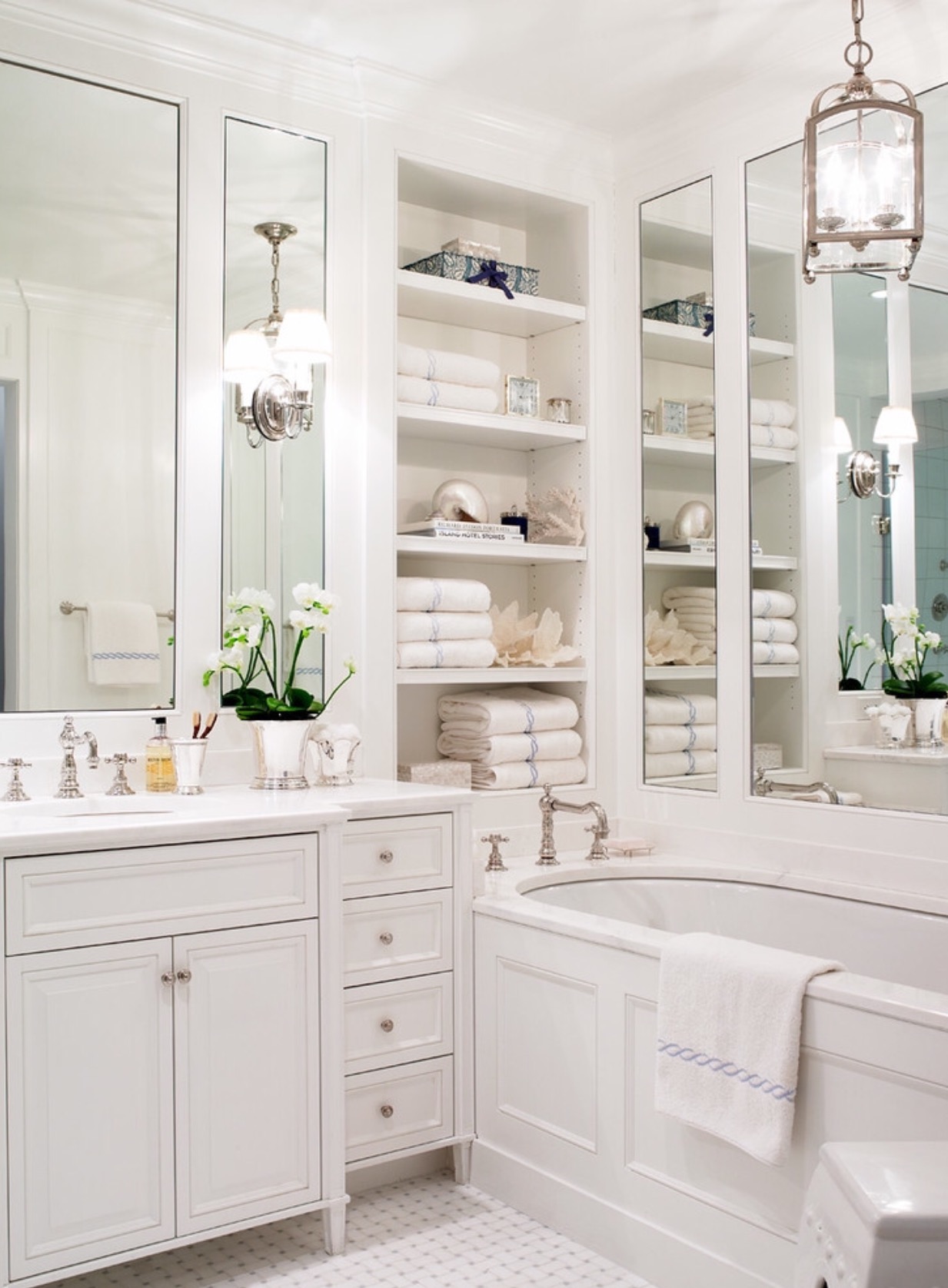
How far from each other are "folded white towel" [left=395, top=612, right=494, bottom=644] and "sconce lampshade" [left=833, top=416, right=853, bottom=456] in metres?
1.01

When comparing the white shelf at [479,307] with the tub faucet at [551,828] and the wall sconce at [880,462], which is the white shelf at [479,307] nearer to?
the wall sconce at [880,462]

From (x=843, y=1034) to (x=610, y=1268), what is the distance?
2.58 ft

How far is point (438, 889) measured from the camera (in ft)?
9.18

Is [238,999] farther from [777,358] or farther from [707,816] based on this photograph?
[777,358]

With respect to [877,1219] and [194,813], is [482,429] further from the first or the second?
[877,1219]

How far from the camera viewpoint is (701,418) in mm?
3381

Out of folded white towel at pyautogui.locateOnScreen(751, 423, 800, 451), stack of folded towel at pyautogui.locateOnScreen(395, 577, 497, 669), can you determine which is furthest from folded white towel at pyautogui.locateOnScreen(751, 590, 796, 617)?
stack of folded towel at pyautogui.locateOnScreen(395, 577, 497, 669)

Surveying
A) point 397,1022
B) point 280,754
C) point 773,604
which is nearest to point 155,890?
point 280,754

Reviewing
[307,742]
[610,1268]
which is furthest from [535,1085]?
[307,742]

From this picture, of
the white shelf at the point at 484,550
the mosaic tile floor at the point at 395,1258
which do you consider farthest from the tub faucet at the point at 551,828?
the mosaic tile floor at the point at 395,1258

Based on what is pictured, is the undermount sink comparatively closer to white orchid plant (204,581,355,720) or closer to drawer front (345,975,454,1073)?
white orchid plant (204,581,355,720)

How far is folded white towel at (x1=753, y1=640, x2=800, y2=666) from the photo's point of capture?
10.3 feet

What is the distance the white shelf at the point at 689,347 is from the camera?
319 cm

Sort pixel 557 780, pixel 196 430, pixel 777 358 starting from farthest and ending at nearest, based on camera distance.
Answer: pixel 557 780, pixel 777 358, pixel 196 430
